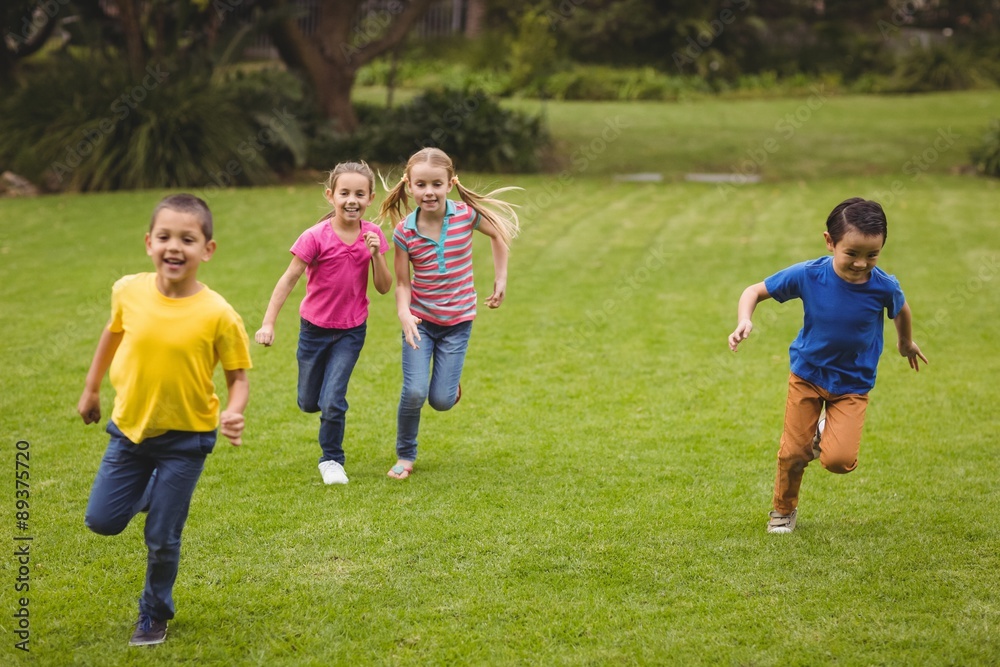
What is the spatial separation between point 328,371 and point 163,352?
1.85 metres

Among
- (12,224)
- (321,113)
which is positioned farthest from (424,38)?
(12,224)

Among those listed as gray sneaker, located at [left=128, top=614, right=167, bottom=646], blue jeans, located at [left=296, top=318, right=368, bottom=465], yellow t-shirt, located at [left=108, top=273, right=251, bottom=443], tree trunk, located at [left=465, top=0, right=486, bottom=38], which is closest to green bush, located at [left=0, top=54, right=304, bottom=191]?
blue jeans, located at [left=296, top=318, right=368, bottom=465]

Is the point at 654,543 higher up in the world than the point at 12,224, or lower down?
higher up

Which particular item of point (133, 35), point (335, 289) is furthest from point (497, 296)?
point (133, 35)

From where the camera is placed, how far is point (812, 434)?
4766 mm

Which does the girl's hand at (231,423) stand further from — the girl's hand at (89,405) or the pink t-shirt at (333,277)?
the pink t-shirt at (333,277)

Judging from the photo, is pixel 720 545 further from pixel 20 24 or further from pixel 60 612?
pixel 20 24

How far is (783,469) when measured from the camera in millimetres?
4793

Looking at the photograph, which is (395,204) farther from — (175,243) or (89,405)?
(89,405)

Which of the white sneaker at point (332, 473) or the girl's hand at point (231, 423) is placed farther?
the white sneaker at point (332, 473)

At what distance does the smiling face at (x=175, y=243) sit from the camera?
3562mm

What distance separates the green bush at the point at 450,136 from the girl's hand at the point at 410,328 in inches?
486

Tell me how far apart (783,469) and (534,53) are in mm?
23463

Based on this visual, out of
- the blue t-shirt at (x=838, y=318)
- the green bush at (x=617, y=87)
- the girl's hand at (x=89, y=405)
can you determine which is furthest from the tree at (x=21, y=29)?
the blue t-shirt at (x=838, y=318)
